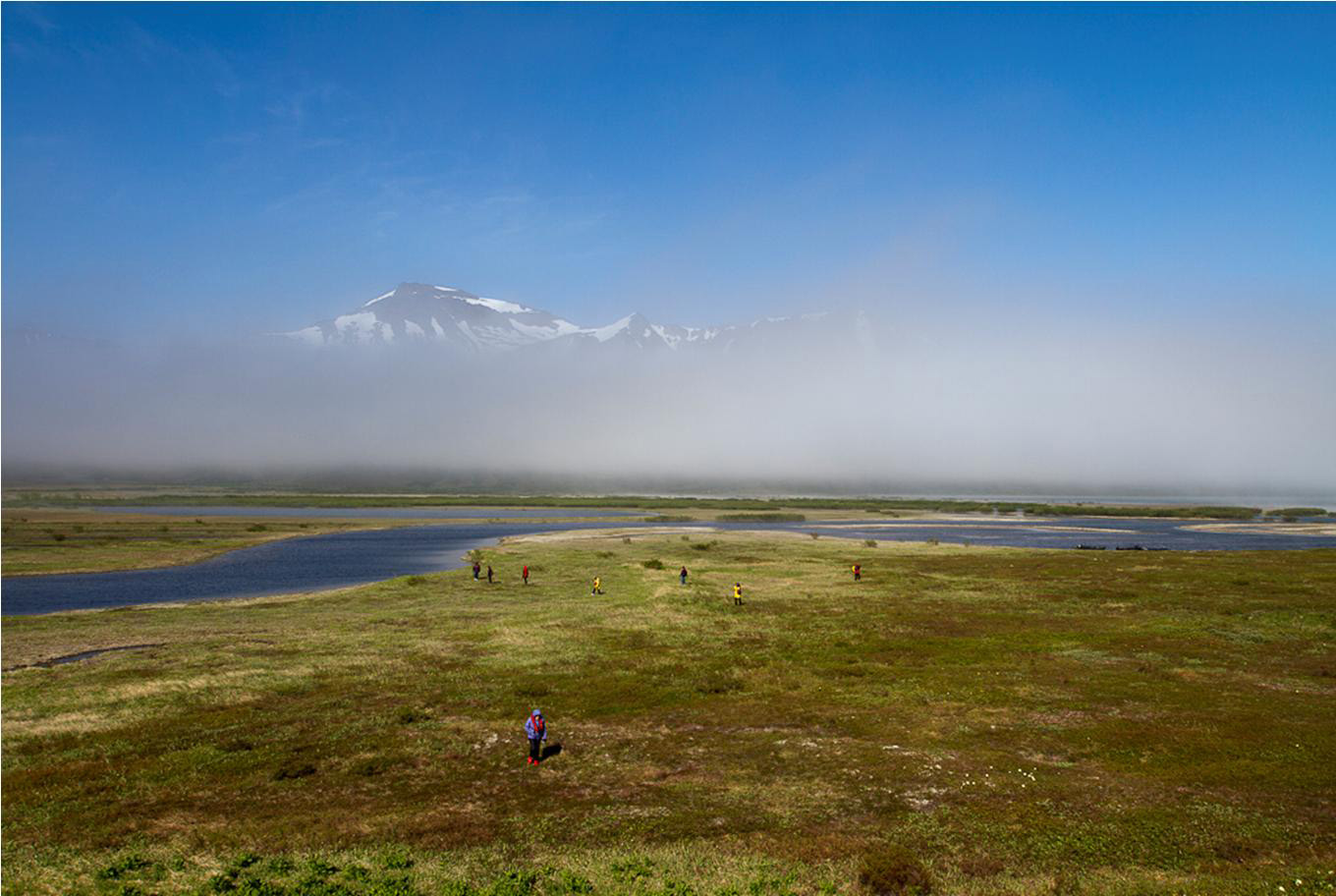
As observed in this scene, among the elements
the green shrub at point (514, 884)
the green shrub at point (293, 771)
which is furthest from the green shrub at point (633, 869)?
the green shrub at point (293, 771)

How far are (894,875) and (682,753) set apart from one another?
452 inches

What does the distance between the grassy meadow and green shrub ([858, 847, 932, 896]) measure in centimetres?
8

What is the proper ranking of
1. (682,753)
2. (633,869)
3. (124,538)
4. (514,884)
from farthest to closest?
1. (124,538)
2. (682,753)
3. (633,869)
4. (514,884)

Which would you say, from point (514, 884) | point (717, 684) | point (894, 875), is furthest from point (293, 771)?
point (894, 875)

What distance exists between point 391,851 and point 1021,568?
84.0 m

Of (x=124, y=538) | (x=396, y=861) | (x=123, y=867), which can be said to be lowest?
(x=124, y=538)

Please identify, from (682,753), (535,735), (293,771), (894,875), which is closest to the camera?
(894,875)

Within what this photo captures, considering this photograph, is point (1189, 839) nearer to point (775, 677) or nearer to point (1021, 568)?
point (775, 677)

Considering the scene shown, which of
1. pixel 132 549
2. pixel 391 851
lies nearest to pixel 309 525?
pixel 132 549

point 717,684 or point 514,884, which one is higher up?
point 514,884

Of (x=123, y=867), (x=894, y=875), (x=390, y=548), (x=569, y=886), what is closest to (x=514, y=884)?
(x=569, y=886)

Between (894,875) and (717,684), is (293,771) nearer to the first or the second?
(717,684)

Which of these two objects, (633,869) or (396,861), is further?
(396,861)

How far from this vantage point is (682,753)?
29.2 m
